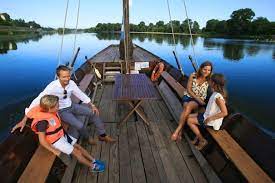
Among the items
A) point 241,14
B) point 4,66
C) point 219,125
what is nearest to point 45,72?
point 4,66

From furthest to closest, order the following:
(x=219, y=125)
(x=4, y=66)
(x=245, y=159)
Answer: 1. (x=4, y=66)
2. (x=219, y=125)
3. (x=245, y=159)

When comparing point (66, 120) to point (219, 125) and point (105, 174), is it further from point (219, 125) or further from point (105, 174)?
point (219, 125)

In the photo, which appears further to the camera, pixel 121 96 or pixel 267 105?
pixel 267 105

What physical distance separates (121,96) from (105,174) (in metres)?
1.49

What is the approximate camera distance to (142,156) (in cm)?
389

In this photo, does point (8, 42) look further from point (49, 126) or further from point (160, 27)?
point (160, 27)

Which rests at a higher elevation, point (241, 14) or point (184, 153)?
point (241, 14)

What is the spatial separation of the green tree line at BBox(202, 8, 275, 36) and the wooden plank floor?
88160 millimetres

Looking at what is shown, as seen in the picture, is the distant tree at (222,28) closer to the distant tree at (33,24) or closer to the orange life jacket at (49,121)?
the orange life jacket at (49,121)

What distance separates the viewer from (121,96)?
172 inches

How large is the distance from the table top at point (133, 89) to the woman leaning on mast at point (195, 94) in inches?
24.7

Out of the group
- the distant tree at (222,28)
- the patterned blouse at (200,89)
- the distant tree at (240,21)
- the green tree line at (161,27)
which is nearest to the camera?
the patterned blouse at (200,89)

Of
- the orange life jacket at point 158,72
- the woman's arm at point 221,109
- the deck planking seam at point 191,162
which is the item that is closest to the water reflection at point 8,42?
the orange life jacket at point 158,72

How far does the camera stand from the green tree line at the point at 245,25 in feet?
260
